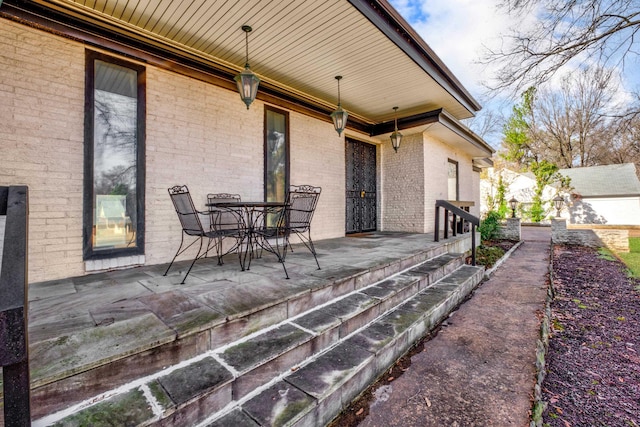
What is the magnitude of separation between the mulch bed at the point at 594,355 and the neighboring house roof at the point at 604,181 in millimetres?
17808

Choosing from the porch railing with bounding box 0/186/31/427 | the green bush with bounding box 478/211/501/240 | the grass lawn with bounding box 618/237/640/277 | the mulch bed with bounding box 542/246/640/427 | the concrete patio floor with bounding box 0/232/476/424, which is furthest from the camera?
the green bush with bounding box 478/211/501/240

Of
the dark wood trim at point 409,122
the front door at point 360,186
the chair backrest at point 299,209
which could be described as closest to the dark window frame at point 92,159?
the chair backrest at point 299,209

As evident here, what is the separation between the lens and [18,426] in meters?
0.77

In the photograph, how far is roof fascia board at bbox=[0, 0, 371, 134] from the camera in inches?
105

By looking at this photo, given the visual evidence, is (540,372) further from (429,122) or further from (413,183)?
(413,183)

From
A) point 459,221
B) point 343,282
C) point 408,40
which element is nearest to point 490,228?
point 459,221

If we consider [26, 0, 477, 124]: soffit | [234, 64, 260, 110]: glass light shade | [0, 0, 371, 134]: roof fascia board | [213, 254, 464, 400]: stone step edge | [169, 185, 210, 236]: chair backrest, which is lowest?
[213, 254, 464, 400]: stone step edge

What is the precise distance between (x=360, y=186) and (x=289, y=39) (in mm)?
3876

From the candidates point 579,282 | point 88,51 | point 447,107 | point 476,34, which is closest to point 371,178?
point 447,107

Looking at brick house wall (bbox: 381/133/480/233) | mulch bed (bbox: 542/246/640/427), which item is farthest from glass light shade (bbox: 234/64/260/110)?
brick house wall (bbox: 381/133/480/233)

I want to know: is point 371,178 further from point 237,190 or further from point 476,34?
point 237,190

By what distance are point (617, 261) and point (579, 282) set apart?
308cm

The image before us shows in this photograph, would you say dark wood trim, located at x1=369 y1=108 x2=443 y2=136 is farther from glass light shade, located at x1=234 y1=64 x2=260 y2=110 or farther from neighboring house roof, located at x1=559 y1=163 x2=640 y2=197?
neighboring house roof, located at x1=559 y1=163 x2=640 y2=197

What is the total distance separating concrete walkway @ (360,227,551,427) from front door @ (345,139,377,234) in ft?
11.4
